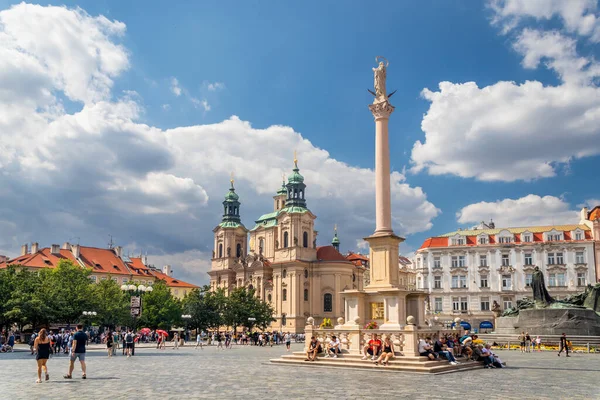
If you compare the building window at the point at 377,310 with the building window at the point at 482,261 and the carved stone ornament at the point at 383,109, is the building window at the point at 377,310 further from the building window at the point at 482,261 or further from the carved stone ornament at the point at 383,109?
the building window at the point at 482,261

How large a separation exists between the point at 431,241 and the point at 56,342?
52.5 metres

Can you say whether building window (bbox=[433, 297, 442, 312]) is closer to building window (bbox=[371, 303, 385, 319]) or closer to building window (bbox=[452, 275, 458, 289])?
building window (bbox=[452, 275, 458, 289])

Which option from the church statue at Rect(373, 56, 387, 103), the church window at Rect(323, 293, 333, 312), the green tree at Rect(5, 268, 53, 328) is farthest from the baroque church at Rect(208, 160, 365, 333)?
the church statue at Rect(373, 56, 387, 103)

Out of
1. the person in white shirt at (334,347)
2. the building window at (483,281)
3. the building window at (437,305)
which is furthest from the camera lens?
the building window at (437,305)

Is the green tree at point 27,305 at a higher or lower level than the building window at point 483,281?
lower

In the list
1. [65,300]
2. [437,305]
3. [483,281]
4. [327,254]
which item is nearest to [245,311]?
[327,254]

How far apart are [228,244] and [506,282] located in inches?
1974

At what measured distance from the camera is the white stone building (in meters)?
70.0

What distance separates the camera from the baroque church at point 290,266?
3479 inches

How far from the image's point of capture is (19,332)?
195 feet

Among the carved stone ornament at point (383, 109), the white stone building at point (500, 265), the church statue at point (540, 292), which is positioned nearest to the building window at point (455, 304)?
the white stone building at point (500, 265)

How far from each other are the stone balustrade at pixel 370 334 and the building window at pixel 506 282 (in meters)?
52.0

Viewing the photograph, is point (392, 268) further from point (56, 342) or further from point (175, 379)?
point (56, 342)

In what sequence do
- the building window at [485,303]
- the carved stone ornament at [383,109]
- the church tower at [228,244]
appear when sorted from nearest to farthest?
the carved stone ornament at [383,109] < the building window at [485,303] < the church tower at [228,244]
